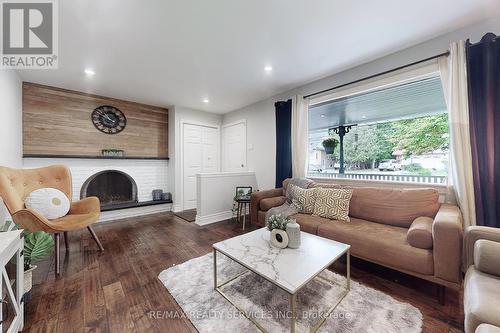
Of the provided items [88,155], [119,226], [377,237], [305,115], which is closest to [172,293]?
[377,237]

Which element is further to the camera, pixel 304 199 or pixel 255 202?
pixel 255 202

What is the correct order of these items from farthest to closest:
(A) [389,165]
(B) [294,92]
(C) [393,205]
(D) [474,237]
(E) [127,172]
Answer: (E) [127,172], (B) [294,92], (A) [389,165], (C) [393,205], (D) [474,237]

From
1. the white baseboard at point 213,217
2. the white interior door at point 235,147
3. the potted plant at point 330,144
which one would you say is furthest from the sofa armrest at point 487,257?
the white interior door at point 235,147

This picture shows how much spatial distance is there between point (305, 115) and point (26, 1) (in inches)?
128

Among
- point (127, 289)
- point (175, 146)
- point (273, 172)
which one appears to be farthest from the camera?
point (175, 146)

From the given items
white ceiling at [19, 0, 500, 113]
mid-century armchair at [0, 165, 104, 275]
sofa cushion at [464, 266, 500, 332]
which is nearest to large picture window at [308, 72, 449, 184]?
white ceiling at [19, 0, 500, 113]

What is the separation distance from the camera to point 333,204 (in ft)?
7.95

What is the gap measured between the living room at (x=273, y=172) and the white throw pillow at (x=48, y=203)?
0.01 m

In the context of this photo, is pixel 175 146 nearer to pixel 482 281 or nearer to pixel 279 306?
pixel 279 306

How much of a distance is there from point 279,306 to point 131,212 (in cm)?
367

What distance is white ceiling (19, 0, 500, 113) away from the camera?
5.54ft

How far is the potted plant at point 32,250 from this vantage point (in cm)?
151

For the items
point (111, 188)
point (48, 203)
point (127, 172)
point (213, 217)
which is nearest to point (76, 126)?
point (127, 172)

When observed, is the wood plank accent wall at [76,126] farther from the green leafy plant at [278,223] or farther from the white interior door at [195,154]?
the green leafy plant at [278,223]
